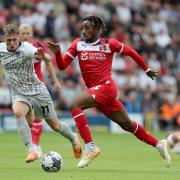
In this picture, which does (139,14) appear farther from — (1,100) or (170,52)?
(1,100)

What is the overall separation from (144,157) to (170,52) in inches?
572

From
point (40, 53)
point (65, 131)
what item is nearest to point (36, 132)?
point (65, 131)

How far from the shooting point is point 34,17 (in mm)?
26828

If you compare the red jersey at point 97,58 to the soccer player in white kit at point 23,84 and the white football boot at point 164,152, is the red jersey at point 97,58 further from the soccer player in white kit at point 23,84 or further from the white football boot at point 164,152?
the white football boot at point 164,152

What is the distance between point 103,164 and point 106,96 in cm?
140

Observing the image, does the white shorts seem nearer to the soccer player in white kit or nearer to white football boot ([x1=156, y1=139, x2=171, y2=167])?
the soccer player in white kit

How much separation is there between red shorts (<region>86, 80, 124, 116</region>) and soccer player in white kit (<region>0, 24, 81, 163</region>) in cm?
76

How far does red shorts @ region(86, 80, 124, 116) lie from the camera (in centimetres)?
1306

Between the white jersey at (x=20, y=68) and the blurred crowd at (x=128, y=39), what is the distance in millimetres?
11892

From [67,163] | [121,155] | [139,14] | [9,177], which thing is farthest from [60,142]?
[139,14]

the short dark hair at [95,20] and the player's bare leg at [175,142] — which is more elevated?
the short dark hair at [95,20]

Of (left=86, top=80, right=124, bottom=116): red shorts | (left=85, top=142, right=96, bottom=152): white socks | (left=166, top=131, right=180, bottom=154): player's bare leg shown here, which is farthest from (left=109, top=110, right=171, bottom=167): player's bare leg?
(left=166, top=131, right=180, bottom=154): player's bare leg

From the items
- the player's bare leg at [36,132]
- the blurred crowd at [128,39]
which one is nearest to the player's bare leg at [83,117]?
the player's bare leg at [36,132]

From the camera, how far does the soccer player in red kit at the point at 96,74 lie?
42.8 feet
